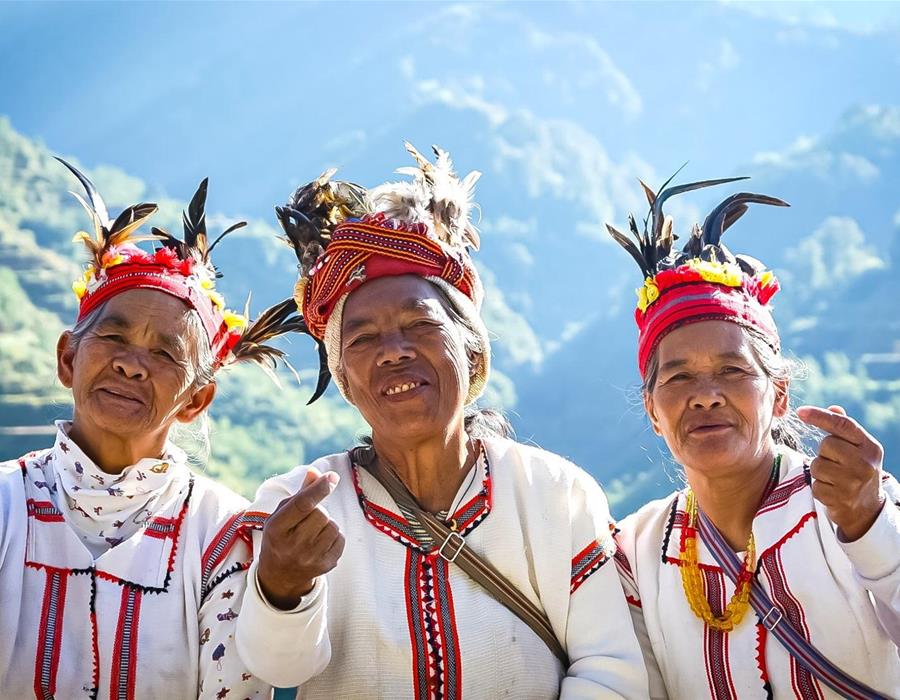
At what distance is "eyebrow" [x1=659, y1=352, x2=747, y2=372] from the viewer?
114 inches

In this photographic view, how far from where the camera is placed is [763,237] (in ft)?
76.9

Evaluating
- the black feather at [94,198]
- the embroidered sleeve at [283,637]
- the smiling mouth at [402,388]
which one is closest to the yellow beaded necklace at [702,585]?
the smiling mouth at [402,388]

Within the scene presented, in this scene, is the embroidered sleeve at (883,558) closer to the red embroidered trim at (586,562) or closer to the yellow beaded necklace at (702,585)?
the yellow beaded necklace at (702,585)

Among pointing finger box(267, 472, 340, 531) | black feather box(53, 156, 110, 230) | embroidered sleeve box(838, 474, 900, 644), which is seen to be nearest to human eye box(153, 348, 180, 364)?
black feather box(53, 156, 110, 230)

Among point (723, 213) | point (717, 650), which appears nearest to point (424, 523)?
point (717, 650)

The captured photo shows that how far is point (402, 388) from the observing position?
2.80 meters

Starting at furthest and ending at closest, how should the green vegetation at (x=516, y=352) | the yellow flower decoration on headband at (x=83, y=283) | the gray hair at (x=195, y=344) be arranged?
the green vegetation at (x=516, y=352)
the yellow flower decoration on headband at (x=83, y=283)
the gray hair at (x=195, y=344)

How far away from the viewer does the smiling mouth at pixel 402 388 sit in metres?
2.80

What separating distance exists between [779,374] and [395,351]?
1.22m

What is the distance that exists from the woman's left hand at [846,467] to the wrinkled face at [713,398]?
0.44 m

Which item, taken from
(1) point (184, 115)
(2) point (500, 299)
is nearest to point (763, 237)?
(2) point (500, 299)

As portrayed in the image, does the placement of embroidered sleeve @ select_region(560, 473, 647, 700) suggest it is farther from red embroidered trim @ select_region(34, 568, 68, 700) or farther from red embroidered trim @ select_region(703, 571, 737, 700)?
red embroidered trim @ select_region(34, 568, 68, 700)

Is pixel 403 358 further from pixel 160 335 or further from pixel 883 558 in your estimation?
pixel 883 558

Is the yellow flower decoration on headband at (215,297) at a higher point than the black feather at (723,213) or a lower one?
lower
